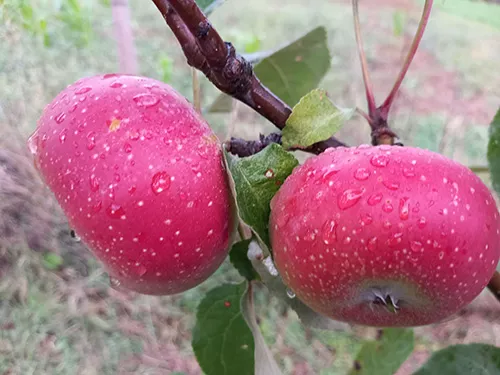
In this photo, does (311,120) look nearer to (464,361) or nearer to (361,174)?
(361,174)

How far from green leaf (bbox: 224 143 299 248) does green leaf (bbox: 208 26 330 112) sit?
305 mm

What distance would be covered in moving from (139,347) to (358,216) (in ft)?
3.59

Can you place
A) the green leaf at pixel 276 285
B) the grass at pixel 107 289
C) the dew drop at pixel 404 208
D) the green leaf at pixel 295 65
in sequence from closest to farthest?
1. the dew drop at pixel 404 208
2. the green leaf at pixel 276 285
3. the green leaf at pixel 295 65
4. the grass at pixel 107 289

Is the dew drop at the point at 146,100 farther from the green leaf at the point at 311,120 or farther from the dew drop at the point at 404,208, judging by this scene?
the dew drop at the point at 404,208

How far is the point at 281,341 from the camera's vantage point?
147 cm

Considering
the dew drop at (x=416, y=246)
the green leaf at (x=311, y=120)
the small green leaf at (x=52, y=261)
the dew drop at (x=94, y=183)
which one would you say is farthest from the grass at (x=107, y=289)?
the dew drop at (x=94, y=183)

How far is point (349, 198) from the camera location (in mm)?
420

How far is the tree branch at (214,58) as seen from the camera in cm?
45

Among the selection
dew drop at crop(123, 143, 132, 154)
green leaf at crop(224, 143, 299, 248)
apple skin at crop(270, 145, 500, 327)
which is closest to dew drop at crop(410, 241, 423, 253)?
apple skin at crop(270, 145, 500, 327)

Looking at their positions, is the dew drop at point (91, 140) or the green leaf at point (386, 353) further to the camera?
the green leaf at point (386, 353)

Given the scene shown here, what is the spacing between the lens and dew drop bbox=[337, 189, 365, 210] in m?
0.42

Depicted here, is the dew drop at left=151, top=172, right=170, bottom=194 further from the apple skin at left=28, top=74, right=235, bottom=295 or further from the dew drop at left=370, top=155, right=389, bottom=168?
the dew drop at left=370, top=155, right=389, bottom=168

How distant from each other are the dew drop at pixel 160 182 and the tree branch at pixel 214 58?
0.10 metres

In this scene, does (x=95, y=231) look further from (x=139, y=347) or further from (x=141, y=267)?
(x=139, y=347)
